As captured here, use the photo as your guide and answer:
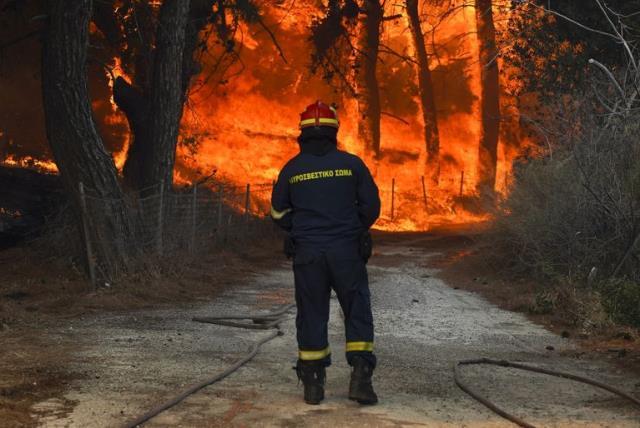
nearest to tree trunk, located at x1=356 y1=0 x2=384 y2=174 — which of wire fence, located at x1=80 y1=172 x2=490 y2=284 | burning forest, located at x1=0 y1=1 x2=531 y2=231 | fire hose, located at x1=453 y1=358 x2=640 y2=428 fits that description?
burning forest, located at x1=0 y1=1 x2=531 y2=231

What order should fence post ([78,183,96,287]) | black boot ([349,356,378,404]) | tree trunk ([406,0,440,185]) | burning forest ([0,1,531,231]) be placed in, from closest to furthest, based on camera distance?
black boot ([349,356,378,404]) < fence post ([78,183,96,287]) < burning forest ([0,1,531,231]) < tree trunk ([406,0,440,185])

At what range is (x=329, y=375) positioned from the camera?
8.35 metres

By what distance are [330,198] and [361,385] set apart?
128 cm

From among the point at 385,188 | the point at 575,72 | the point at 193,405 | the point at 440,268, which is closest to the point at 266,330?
the point at 193,405

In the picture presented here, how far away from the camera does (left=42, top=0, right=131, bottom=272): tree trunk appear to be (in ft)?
49.2

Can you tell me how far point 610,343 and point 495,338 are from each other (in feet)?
3.87

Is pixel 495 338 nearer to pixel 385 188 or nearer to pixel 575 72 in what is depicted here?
pixel 575 72

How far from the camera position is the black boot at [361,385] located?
712cm

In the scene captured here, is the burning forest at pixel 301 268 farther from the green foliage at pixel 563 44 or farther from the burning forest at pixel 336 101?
the burning forest at pixel 336 101

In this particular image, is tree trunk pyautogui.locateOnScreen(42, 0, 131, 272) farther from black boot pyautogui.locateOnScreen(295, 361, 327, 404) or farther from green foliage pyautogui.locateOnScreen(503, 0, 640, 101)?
green foliage pyautogui.locateOnScreen(503, 0, 640, 101)

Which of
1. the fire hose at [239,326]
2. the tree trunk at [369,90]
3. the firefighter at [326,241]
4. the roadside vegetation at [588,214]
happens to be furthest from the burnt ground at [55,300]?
the tree trunk at [369,90]

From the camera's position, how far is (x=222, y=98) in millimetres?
48438

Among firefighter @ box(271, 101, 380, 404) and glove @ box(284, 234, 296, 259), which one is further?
glove @ box(284, 234, 296, 259)

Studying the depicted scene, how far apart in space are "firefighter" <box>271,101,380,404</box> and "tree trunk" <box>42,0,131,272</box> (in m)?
7.96
